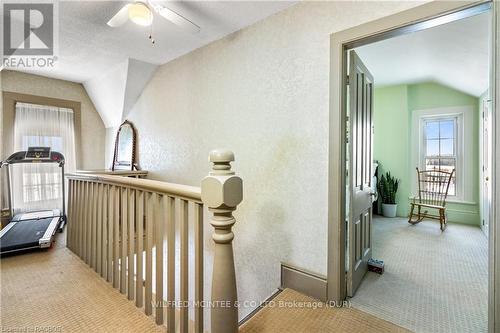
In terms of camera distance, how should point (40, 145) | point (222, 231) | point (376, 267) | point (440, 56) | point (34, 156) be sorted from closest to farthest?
point (222, 231) < point (376, 267) < point (440, 56) < point (34, 156) < point (40, 145)

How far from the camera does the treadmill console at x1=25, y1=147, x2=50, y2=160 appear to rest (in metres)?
3.39

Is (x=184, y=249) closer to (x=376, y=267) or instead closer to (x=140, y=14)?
(x=140, y=14)

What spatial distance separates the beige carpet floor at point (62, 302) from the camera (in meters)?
1.42

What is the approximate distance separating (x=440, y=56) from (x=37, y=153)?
550 centimetres

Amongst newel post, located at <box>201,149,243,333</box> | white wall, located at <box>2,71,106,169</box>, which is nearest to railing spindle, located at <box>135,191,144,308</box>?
newel post, located at <box>201,149,243,333</box>

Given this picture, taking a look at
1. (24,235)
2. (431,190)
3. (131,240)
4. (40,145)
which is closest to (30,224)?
(24,235)

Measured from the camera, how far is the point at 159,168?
3.54m

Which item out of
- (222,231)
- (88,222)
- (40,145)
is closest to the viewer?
(222,231)

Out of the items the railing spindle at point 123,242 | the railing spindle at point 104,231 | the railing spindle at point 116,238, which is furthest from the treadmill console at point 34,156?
the railing spindle at point 123,242

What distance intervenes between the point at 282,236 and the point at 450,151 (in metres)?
4.08

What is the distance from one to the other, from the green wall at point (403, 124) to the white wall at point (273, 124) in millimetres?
3450

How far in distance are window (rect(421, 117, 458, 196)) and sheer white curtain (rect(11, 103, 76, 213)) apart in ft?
21.1

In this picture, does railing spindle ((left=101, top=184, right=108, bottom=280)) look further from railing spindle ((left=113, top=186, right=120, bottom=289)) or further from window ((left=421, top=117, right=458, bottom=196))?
window ((left=421, top=117, right=458, bottom=196))

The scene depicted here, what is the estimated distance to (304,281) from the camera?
1933mm
